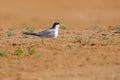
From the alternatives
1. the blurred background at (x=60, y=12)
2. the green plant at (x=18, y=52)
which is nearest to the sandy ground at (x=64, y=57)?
the green plant at (x=18, y=52)

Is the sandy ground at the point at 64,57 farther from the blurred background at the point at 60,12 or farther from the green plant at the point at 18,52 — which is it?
the blurred background at the point at 60,12

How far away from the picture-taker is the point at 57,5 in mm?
40375

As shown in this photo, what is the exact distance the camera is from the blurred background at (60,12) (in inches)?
1350

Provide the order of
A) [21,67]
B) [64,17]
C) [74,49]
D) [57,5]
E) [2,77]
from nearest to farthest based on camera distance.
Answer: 1. [2,77]
2. [21,67]
3. [74,49]
4. [64,17]
5. [57,5]

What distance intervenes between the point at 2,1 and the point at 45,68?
29.4 meters

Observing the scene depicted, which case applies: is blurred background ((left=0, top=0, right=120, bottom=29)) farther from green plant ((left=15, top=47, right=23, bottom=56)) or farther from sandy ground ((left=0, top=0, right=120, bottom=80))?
green plant ((left=15, top=47, right=23, bottom=56))

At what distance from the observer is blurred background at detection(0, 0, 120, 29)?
34.3 meters

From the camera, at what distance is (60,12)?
38156 mm

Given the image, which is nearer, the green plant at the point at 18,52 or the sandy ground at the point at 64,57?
the sandy ground at the point at 64,57

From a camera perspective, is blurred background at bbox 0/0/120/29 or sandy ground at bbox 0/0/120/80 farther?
blurred background at bbox 0/0/120/29

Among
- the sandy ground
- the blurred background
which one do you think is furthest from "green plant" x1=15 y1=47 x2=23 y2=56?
the blurred background

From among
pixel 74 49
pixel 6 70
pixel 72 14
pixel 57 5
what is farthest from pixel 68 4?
pixel 6 70

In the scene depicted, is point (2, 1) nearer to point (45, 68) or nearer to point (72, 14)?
point (72, 14)

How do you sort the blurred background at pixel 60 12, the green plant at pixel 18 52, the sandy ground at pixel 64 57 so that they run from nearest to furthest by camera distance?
the sandy ground at pixel 64 57 < the green plant at pixel 18 52 < the blurred background at pixel 60 12
